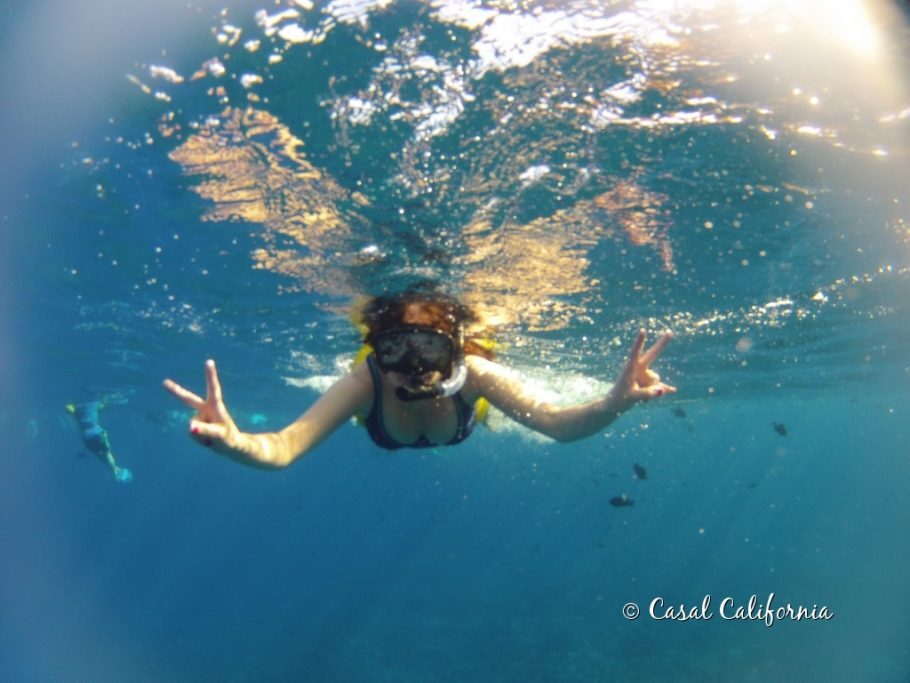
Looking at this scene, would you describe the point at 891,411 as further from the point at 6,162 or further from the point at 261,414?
the point at 6,162

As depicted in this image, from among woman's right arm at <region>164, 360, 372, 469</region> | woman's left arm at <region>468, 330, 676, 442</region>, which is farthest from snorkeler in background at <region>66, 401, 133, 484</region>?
woman's left arm at <region>468, 330, 676, 442</region>

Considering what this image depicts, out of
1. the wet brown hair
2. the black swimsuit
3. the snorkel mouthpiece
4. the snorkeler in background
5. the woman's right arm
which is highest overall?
the woman's right arm

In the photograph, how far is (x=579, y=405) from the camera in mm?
5426

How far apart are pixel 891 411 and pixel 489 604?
51776mm

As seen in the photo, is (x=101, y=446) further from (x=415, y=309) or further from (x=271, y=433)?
(x=271, y=433)

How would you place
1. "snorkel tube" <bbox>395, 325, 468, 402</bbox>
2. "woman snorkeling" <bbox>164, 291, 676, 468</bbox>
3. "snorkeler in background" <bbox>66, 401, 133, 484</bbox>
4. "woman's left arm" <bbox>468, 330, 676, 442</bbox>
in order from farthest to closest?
"snorkeler in background" <bbox>66, 401, 133, 484</bbox>
"snorkel tube" <bbox>395, 325, 468, 402</bbox>
"woman snorkeling" <bbox>164, 291, 676, 468</bbox>
"woman's left arm" <bbox>468, 330, 676, 442</bbox>

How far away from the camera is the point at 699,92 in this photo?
695 cm

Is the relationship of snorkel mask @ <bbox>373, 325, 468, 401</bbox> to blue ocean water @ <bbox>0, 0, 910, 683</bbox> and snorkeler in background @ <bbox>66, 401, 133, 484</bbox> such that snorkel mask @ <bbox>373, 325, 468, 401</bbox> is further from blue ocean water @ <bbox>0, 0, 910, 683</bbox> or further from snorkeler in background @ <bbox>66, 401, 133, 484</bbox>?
snorkeler in background @ <bbox>66, 401, 133, 484</bbox>

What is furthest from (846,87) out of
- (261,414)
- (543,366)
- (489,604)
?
(261,414)

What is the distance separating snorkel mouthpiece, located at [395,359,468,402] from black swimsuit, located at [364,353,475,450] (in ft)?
1.18

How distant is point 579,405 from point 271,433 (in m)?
2.96

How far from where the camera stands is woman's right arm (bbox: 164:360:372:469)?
4176mm

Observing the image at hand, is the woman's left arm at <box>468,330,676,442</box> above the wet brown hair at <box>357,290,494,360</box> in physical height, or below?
above

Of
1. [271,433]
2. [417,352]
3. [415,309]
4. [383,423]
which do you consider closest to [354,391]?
[383,423]
